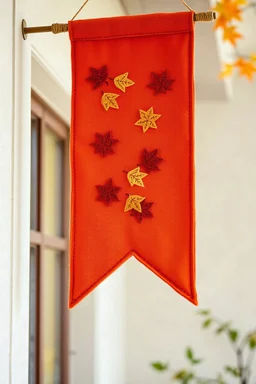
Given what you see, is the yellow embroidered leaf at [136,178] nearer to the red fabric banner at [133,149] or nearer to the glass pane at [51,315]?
the red fabric banner at [133,149]

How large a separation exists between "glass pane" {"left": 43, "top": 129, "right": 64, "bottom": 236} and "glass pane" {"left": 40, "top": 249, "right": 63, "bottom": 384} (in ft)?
0.40

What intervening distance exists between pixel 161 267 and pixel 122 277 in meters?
1.91

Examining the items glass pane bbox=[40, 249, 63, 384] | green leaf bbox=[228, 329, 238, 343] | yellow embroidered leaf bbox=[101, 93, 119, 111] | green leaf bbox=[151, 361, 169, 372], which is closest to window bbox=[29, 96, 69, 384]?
glass pane bbox=[40, 249, 63, 384]

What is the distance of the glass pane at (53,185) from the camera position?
2.74 metres

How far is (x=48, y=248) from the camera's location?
107 inches

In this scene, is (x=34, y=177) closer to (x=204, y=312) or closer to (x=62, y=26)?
(x=62, y=26)

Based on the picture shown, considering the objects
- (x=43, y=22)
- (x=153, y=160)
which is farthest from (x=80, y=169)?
(x=43, y=22)

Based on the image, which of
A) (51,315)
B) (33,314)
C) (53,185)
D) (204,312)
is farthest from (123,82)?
(204,312)

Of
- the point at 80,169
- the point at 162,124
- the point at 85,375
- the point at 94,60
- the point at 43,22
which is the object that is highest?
the point at 43,22

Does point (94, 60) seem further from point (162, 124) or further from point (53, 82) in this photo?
point (53, 82)

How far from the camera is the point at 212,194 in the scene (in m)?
3.59

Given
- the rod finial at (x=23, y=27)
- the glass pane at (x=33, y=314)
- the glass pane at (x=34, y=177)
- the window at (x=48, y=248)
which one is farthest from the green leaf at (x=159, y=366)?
the rod finial at (x=23, y=27)

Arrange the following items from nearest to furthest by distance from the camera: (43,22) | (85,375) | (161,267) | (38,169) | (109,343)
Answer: (161,267) → (43,22) → (38,169) → (85,375) → (109,343)

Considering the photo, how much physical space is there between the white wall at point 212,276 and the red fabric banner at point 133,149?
196cm
